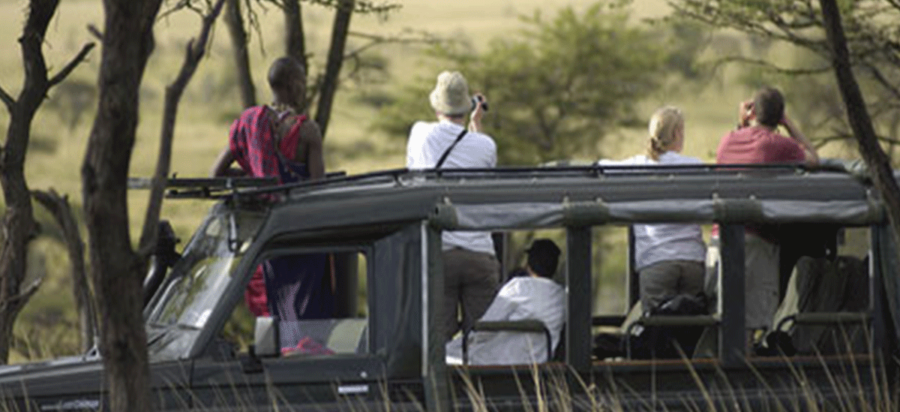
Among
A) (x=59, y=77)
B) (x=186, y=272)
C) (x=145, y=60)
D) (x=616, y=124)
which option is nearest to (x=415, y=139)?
(x=186, y=272)

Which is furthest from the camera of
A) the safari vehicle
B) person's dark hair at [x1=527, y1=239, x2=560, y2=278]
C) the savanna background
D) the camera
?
the savanna background

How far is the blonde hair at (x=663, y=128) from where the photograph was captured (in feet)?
32.4

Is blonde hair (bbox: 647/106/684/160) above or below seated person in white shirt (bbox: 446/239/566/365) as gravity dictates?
above

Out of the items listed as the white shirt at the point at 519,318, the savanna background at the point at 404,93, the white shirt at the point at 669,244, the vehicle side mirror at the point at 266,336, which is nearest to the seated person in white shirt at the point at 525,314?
the white shirt at the point at 519,318

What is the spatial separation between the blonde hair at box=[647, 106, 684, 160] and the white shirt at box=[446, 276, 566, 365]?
109cm

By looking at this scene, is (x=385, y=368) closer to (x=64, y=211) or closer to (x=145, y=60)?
(x=145, y=60)

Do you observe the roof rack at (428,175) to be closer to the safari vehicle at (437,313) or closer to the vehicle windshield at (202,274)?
the safari vehicle at (437,313)

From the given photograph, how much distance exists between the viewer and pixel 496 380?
883 centimetres

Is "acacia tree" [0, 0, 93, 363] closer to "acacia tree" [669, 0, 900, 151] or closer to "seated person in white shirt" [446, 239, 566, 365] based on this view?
"seated person in white shirt" [446, 239, 566, 365]

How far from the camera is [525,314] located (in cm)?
913

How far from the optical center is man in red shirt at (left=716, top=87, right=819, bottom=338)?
30.4 ft

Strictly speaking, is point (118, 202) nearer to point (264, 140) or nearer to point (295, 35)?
point (264, 140)

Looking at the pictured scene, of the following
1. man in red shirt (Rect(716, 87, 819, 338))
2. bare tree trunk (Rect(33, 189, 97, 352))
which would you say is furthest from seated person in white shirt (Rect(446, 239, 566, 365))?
bare tree trunk (Rect(33, 189, 97, 352))

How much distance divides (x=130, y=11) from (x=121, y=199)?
0.58 meters
